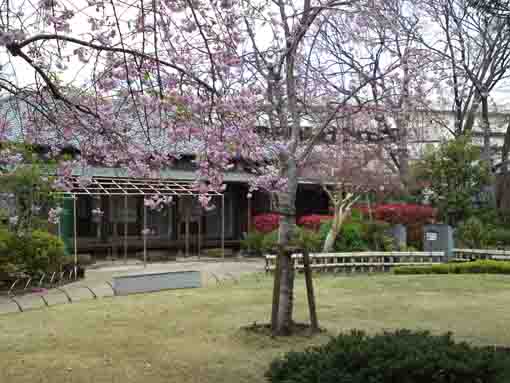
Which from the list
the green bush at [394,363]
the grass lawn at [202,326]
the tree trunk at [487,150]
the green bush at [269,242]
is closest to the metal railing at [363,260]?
the green bush at [269,242]

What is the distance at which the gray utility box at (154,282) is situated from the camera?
1193 cm

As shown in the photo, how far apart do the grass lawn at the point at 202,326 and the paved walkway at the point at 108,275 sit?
750mm

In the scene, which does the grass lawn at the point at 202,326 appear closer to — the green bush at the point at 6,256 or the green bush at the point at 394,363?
the green bush at the point at 394,363

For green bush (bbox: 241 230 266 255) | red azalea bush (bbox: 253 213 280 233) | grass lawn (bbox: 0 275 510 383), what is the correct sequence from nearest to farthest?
grass lawn (bbox: 0 275 510 383)
green bush (bbox: 241 230 266 255)
red azalea bush (bbox: 253 213 280 233)

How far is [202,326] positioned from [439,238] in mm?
11575

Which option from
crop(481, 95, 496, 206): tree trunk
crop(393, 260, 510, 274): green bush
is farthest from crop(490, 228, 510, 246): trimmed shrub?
crop(393, 260, 510, 274): green bush

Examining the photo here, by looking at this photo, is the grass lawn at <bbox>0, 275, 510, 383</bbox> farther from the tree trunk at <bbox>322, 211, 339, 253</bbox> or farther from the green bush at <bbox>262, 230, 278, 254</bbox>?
the green bush at <bbox>262, 230, 278, 254</bbox>

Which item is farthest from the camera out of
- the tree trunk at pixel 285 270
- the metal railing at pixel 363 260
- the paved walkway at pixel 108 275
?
the metal railing at pixel 363 260

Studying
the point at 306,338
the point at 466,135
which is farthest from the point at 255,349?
the point at 466,135

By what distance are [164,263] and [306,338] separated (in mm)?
10730

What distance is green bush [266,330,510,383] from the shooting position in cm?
455

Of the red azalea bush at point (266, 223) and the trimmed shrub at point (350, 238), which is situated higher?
the red azalea bush at point (266, 223)

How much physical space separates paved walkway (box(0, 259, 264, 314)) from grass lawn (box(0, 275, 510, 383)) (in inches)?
29.5

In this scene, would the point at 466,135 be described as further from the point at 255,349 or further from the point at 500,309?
the point at 255,349
